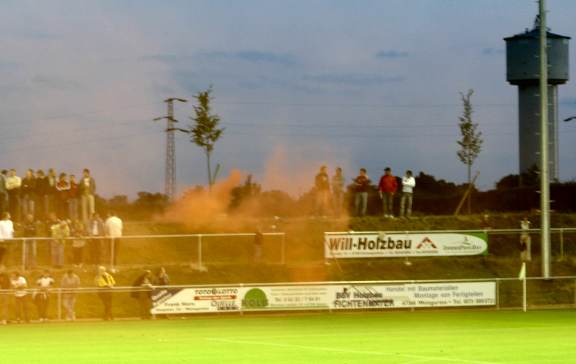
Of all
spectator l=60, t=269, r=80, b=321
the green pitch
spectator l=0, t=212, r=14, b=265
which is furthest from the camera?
spectator l=0, t=212, r=14, b=265

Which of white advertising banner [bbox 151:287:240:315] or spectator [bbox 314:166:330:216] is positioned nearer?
white advertising banner [bbox 151:287:240:315]

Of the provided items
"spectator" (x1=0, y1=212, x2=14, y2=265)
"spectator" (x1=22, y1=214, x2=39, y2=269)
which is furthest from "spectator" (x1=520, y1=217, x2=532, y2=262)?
"spectator" (x1=0, y1=212, x2=14, y2=265)

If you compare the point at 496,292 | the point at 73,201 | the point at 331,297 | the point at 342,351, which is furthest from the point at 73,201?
the point at 342,351

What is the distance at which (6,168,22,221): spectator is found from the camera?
44.2 m

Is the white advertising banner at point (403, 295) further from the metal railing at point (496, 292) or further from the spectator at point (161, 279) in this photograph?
the spectator at point (161, 279)

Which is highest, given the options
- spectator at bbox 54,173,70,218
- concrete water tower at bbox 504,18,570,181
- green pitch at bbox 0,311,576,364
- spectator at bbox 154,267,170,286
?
concrete water tower at bbox 504,18,570,181

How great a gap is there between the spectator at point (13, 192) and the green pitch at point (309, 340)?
8.68 m

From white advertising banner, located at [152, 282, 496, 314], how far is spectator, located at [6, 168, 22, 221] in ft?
27.9

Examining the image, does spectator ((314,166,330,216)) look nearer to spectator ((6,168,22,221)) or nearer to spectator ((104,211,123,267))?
spectator ((104,211,123,267))

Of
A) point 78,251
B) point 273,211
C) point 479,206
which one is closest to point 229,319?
point 78,251

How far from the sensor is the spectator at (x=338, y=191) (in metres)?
49.8

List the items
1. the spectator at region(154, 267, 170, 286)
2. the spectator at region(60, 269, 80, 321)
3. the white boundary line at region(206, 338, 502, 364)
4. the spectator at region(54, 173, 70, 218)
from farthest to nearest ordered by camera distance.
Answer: the spectator at region(54, 173, 70, 218), the spectator at region(154, 267, 170, 286), the spectator at region(60, 269, 80, 321), the white boundary line at region(206, 338, 502, 364)

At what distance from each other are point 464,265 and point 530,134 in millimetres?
25814

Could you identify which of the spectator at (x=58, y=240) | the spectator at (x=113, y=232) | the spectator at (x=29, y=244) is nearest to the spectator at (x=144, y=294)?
the spectator at (x=113, y=232)
